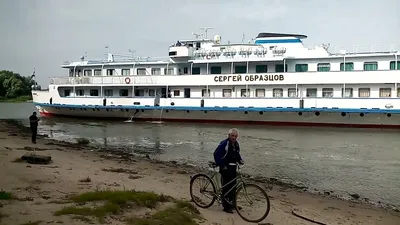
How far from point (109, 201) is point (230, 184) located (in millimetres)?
2069

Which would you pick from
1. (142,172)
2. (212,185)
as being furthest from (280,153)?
(212,185)

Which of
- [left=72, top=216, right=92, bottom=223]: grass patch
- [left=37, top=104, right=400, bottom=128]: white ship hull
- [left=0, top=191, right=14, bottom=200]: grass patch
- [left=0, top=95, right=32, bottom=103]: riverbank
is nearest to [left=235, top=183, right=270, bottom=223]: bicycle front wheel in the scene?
[left=72, top=216, right=92, bottom=223]: grass patch

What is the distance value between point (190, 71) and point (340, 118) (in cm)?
1332

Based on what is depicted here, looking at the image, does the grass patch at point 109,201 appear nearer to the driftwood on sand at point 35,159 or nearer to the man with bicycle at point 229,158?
the man with bicycle at point 229,158

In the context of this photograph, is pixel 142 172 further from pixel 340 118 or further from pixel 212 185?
pixel 340 118

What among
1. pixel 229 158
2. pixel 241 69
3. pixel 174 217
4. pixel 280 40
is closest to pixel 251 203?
pixel 229 158

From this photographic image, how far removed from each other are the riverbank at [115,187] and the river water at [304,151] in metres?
1.89

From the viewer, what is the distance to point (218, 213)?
711 cm

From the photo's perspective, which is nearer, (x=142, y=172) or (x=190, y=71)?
(x=142, y=172)

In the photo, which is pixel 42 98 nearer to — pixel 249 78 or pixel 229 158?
pixel 249 78

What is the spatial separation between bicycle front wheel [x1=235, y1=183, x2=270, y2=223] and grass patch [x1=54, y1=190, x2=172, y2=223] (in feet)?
4.50

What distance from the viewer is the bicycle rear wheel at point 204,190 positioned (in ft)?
24.3

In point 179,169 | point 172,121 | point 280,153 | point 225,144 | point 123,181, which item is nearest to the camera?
point 225,144

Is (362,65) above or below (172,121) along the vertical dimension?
above
